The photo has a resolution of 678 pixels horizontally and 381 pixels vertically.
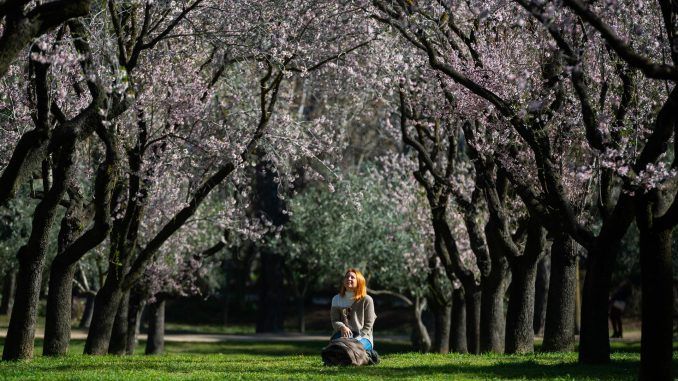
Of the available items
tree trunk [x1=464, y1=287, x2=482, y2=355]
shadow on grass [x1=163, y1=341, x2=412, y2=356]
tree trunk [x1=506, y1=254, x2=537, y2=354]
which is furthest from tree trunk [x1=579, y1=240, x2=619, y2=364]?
shadow on grass [x1=163, y1=341, x2=412, y2=356]

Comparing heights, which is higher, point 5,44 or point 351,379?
point 5,44

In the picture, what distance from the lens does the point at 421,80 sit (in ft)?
74.8

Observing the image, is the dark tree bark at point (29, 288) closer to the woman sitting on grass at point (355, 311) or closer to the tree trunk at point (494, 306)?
the woman sitting on grass at point (355, 311)

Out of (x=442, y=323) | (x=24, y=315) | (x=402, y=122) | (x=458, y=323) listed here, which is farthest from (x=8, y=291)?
(x=24, y=315)

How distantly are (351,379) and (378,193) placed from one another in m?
25.5

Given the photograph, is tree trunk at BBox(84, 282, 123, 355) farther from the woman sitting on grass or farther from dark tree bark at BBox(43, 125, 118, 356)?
the woman sitting on grass

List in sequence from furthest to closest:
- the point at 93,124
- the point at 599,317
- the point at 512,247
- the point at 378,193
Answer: the point at 378,193 < the point at 512,247 < the point at 599,317 < the point at 93,124

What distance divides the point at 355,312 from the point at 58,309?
6683mm

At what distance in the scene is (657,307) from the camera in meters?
12.2

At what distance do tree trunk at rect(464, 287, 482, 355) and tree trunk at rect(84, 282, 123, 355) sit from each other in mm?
8043

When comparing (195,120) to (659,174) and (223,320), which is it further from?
(223,320)

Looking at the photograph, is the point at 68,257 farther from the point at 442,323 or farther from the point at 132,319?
the point at 442,323

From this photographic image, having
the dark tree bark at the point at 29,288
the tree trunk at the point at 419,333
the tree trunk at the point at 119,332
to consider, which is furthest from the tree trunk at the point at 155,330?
the dark tree bark at the point at 29,288

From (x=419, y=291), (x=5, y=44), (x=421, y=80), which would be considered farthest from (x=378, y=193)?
(x=5, y=44)
